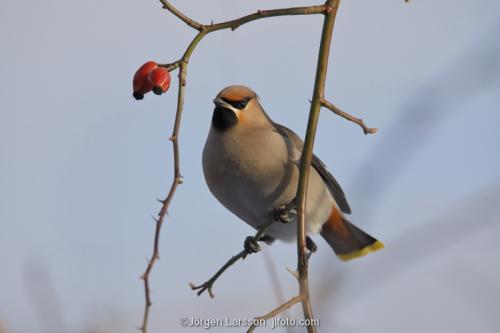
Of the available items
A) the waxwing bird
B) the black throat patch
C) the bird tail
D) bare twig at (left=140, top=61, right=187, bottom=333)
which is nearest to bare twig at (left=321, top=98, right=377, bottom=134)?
bare twig at (left=140, top=61, right=187, bottom=333)

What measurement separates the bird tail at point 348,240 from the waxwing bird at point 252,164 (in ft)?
2.14

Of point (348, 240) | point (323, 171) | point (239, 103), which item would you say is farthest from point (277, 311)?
point (348, 240)

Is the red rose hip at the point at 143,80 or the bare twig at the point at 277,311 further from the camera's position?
the red rose hip at the point at 143,80

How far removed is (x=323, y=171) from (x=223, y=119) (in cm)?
88

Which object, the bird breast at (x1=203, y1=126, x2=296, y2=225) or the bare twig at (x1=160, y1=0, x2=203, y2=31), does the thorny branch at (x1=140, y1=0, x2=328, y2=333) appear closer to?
the bare twig at (x1=160, y1=0, x2=203, y2=31)

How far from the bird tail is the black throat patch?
4.18ft

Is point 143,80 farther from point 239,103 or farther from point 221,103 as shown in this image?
point 239,103

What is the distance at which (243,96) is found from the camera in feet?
14.0

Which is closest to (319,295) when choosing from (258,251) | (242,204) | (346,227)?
(258,251)

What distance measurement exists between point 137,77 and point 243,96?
1.85m

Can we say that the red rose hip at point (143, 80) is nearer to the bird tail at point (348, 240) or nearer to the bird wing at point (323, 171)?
the bird wing at point (323, 171)

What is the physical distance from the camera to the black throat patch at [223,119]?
4.20 meters

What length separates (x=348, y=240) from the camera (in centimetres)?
528

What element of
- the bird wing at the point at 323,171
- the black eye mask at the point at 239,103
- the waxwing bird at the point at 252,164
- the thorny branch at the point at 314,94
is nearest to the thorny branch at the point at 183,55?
the thorny branch at the point at 314,94
